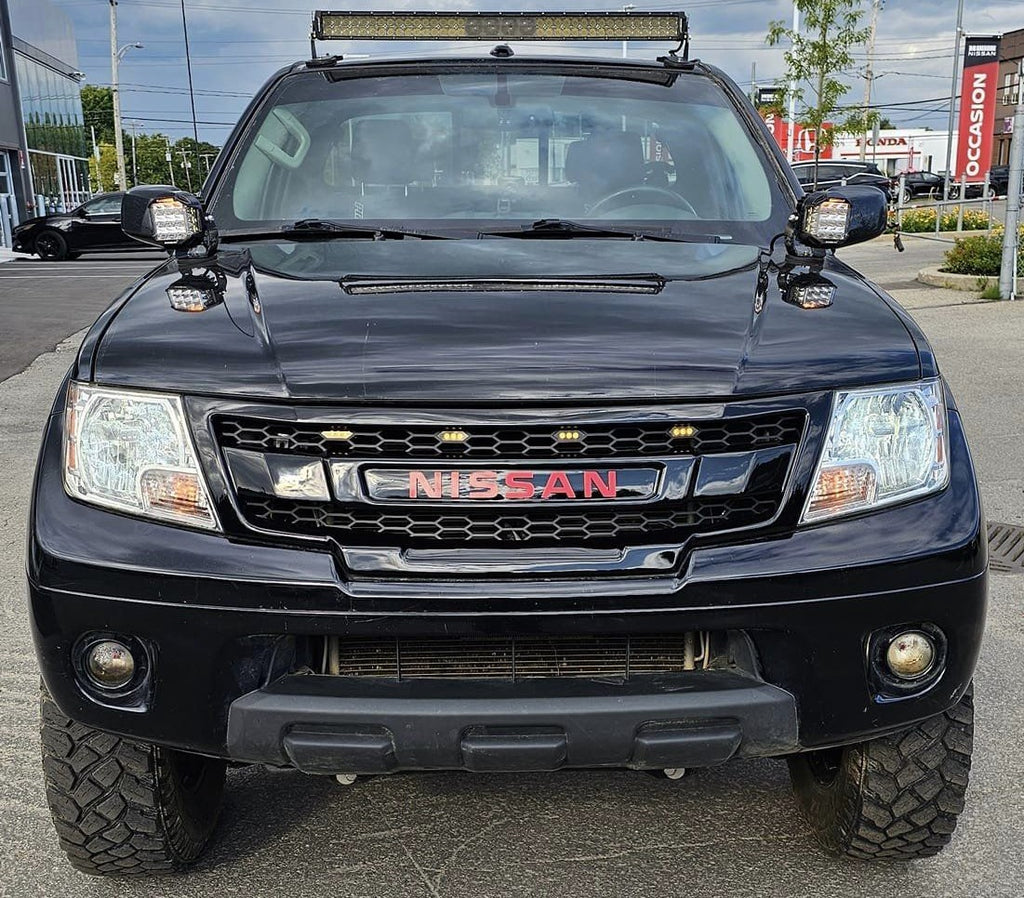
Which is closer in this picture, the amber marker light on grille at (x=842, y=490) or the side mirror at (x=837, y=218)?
the amber marker light on grille at (x=842, y=490)

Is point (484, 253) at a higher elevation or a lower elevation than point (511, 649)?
higher

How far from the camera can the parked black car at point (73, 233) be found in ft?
91.4

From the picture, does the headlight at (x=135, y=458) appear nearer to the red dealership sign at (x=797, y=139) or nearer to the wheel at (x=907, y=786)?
the wheel at (x=907, y=786)

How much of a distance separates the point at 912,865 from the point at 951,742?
409mm

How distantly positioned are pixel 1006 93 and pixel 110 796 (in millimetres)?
82539

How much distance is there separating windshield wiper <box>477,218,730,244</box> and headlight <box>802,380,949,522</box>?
3.14ft

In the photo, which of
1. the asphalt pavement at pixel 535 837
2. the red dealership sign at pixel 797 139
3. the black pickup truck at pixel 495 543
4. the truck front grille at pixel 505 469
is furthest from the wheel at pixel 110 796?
the red dealership sign at pixel 797 139

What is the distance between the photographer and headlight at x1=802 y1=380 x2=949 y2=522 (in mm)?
2291

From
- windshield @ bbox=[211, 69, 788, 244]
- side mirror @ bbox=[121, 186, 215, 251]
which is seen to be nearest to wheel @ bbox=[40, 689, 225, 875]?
side mirror @ bbox=[121, 186, 215, 251]

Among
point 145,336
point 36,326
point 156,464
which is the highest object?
point 145,336

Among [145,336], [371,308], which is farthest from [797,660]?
[145,336]

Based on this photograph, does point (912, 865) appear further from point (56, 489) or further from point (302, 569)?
point (56, 489)

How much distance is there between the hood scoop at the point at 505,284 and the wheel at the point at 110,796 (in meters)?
1.05

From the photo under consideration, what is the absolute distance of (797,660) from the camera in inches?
88.1
